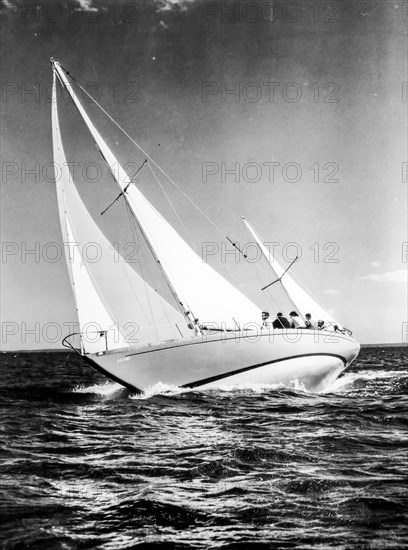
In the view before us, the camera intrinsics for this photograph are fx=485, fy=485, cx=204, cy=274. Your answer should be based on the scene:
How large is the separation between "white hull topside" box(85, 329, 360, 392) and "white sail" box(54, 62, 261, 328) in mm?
1575

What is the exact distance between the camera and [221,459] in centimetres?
649

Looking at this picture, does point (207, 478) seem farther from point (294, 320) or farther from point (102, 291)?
point (294, 320)

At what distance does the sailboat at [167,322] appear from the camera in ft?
42.2

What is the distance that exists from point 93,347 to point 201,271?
3970mm

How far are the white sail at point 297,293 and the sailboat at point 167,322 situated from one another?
2285mm

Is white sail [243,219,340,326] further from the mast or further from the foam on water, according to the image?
the foam on water

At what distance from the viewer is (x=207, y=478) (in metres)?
5.67

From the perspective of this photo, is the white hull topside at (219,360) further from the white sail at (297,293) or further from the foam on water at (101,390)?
the white sail at (297,293)

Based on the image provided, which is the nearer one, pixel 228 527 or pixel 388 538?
pixel 388 538

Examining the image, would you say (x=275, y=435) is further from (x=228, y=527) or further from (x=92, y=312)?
(x=92, y=312)

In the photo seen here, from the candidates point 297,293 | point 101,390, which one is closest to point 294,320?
point 297,293

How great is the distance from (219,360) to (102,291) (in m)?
4.29

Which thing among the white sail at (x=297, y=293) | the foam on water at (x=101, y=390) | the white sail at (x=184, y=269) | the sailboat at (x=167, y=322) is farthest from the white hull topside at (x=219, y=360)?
the white sail at (x=297, y=293)

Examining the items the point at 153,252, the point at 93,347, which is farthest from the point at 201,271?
the point at 93,347
